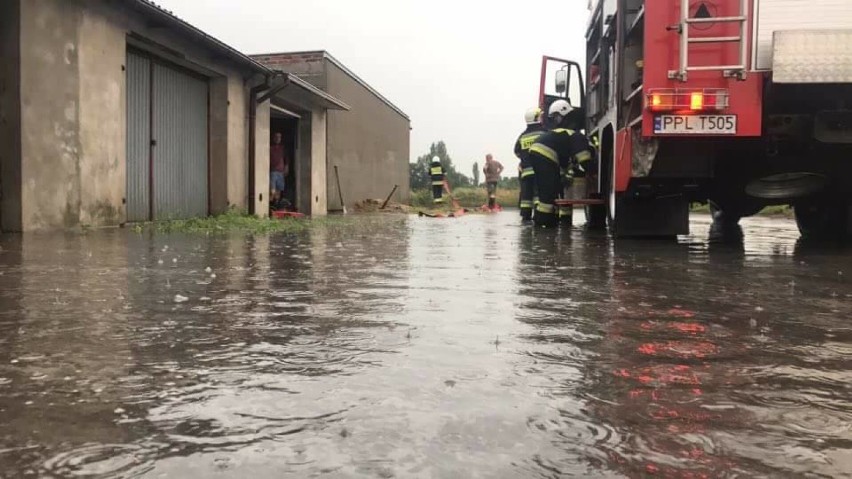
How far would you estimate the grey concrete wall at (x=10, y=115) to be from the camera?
7805mm

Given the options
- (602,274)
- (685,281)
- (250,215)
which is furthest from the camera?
(250,215)

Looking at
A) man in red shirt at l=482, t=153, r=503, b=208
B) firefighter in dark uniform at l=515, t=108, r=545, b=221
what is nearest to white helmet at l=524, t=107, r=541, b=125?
firefighter in dark uniform at l=515, t=108, r=545, b=221

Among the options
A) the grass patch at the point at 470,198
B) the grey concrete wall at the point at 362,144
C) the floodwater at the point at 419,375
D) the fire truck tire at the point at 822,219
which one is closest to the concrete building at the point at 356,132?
the grey concrete wall at the point at 362,144

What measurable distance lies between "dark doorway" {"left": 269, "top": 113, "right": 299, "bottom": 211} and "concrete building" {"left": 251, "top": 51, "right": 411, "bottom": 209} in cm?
169

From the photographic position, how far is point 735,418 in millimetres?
1862

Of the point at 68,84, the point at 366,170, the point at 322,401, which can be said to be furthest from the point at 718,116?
the point at 366,170

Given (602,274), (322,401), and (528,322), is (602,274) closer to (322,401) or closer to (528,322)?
(528,322)

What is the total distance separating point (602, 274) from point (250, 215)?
9.63 meters

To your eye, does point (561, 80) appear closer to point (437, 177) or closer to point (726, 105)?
point (726, 105)

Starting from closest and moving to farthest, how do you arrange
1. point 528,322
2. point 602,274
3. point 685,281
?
1. point 528,322
2. point 685,281
3. point 602,274

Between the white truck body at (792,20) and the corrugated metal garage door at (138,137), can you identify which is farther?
the corrugated metal garage door at (138,137)

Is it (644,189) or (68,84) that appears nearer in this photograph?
(644,189)

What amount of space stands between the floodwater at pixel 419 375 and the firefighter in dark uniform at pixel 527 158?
771 centimetres

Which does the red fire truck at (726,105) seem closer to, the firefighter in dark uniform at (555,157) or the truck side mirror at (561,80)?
the firefighter in dark uniform at (555,157)
